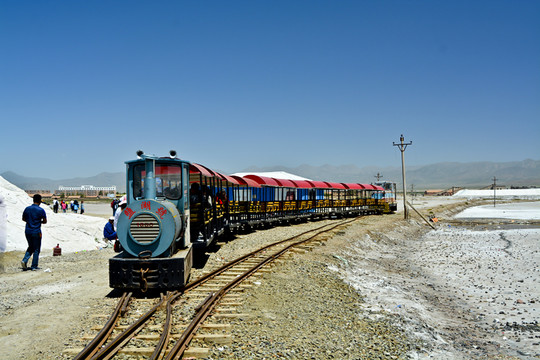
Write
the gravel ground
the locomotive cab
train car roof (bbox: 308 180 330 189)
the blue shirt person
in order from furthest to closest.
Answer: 1. train car roof (bbox: 308 180 330 189)
2. the blue shirt person
3. the locomotive cab
4. the gravel ground

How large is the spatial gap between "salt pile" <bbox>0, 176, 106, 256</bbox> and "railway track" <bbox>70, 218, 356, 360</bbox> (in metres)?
9.77

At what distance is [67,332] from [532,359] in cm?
842

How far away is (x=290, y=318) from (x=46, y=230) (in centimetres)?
1458

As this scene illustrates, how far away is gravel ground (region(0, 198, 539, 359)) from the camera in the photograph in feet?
23.3

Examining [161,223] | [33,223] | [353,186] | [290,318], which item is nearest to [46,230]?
[33,223]

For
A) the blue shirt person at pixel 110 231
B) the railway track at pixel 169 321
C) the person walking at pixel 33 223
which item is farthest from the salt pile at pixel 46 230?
the railway track at pixel 169 321

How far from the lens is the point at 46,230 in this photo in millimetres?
19297

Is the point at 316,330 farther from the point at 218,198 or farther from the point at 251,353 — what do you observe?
the point at 218,198

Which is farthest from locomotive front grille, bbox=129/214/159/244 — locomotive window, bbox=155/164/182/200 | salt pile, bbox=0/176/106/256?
salt pile, bbox=0/176/106/256

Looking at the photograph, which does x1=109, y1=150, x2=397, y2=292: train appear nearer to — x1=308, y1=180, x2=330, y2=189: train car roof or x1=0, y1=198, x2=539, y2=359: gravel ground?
x1=0, y1=198, x2=539, y2=359: gravel ground

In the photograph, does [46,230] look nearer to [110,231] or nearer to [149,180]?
[110,231]

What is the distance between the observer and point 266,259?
46.4 ft

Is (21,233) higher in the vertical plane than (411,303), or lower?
higher

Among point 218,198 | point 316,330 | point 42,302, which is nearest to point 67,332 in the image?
point 42,302
